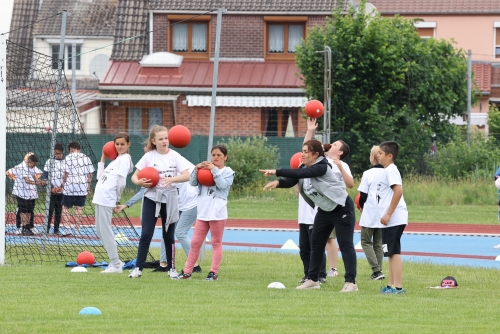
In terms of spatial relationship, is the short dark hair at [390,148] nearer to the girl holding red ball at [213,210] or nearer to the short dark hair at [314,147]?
the short dark hair at [314,147]

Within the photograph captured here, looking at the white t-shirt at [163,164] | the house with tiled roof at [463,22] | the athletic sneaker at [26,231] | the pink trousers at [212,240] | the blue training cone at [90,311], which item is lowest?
the blue training cone at [90,311]

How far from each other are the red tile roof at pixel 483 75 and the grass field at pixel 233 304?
31.4 metres

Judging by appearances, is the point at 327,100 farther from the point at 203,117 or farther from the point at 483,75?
the point at 483,75

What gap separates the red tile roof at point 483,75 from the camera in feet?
144

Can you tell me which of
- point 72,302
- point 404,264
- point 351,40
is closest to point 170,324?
point 72,302

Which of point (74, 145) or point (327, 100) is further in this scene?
point (327, 100)

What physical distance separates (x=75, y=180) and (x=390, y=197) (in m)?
8.42

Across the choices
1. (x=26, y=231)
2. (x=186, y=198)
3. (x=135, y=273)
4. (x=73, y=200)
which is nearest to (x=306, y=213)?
(x=186, y=198)

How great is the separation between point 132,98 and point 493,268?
77.1 feet

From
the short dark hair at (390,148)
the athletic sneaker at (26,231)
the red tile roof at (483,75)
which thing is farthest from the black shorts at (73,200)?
the red tile roof at (483,75)

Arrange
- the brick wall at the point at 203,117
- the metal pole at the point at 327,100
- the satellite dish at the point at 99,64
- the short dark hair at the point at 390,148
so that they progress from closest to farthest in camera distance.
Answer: the short dark hair at the point at 390,148
the metal pole at the point at 327,100
the brick wall at the point at 203,117
the satellite dish at the point at 99,64

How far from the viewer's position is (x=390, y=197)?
1176 cm

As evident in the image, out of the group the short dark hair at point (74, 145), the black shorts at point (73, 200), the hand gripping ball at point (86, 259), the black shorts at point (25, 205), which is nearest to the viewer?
the hand gripping ball at point (86, 259)

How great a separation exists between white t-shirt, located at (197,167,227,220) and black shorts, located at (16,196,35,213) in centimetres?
820
